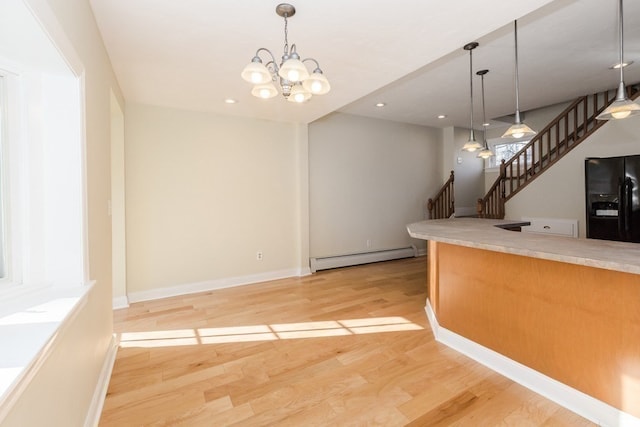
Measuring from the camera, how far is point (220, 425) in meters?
1.67

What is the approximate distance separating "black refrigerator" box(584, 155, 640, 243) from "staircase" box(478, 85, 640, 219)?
22.0 inches

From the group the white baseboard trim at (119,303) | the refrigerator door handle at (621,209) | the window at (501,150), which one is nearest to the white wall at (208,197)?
the white baseboard trim at (119,303)

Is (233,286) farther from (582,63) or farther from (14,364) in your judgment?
(582,63)

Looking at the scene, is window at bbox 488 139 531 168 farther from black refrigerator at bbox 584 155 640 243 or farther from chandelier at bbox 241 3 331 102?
chandelier at bbox 241 3 331 102

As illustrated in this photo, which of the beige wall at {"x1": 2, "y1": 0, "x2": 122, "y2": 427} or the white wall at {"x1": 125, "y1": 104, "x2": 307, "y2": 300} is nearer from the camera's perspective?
the beige wall at {"x1": 2, "y1": 0, "x2": 122, "y2": 427}

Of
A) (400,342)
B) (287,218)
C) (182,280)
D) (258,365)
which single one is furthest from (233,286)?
(400,342)

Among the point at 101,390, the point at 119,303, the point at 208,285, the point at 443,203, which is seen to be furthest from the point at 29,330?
the point at 443,203

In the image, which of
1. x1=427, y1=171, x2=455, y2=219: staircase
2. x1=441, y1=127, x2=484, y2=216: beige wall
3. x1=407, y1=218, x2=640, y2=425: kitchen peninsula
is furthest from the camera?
x1=441, y1=127, x2=484, y2=216: beige wall

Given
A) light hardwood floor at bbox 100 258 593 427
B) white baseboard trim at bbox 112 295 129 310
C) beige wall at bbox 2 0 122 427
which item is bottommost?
light hardwood floor at bbox 100 258 593 427

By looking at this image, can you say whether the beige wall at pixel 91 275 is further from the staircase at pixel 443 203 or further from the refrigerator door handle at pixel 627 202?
the refrigerator door handle at pixel 627 202

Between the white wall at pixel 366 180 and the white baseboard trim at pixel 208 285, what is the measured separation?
0.67 meters

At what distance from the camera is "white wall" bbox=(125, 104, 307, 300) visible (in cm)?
375

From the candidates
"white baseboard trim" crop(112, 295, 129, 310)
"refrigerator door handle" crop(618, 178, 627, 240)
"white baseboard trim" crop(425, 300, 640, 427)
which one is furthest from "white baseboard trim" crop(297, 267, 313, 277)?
"refrigerator door handle" crop(618, 178, 627, 240)

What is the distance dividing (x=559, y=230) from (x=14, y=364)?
606 centimetres
